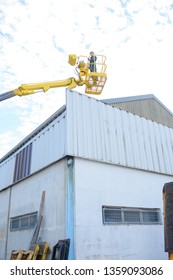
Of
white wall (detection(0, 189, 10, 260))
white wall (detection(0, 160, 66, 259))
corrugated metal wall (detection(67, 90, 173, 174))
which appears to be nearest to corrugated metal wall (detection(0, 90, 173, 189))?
corrugated metal wall (detection(67, 90, 173, 174))

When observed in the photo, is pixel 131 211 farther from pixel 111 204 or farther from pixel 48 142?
pixel 48 142

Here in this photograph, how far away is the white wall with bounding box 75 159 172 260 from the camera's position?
820 centimetres

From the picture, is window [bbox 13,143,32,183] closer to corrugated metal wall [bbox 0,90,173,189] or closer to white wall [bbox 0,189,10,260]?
corrugated metal wall [bbox 0,90,173,189]

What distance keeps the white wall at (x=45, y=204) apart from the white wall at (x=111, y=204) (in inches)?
26.3

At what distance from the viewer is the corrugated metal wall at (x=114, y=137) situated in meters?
9.45

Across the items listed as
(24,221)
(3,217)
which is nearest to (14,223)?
(24,221)

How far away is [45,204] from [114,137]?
388cm

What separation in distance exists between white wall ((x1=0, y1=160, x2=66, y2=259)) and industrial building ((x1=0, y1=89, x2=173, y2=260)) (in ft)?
0.11

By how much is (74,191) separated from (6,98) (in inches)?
200

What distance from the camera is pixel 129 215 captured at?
9656 millimetres

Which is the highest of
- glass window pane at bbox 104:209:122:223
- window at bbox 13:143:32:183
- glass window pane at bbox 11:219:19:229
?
window at bbox 13:143:32:183

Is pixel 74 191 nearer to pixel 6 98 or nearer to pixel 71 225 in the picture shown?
pixel 71 225
